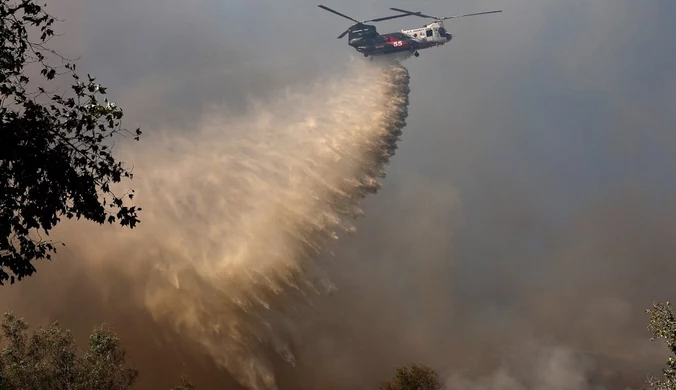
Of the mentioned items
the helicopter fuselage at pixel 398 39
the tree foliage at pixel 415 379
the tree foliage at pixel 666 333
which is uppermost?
the helicopter fuselage at pixel 398 39

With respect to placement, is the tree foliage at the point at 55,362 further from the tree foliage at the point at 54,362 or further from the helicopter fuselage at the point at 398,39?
the helicopter fuselage at the point at 398,39

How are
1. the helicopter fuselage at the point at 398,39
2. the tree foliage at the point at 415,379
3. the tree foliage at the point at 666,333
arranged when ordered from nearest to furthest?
the tree foliage at the point at 666,333
the tree foliage at the point at 415,379
the helicopter fuselage at the point at 398,39

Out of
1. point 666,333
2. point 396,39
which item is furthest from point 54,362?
point 396,39

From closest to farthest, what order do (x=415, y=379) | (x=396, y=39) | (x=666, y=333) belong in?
(x=666, y=333) < (x=415, y=379) < (x=396, y=39)

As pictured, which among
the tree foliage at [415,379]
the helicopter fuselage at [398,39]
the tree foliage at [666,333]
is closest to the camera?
the tree foliage at [666,333]

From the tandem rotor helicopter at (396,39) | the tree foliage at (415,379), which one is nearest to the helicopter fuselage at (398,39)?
the tandem rotor helicopter at (396,39)

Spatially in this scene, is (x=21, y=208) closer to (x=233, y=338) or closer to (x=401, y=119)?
(x=233, y=338)

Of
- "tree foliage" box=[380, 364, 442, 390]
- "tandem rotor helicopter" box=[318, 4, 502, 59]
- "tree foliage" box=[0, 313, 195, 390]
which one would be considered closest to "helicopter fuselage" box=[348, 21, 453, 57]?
"tandem rotor helicopter" box=[318, 4, 502, 59]

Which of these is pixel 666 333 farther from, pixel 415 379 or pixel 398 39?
pixel 398 39

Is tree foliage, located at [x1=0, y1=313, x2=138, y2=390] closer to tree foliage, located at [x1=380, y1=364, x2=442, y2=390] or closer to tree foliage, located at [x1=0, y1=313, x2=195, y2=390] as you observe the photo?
tree foliage, located at [x1=0, y1=313, x2=195, y2=390]

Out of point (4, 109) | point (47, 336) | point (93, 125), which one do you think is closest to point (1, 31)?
point (4, 109)

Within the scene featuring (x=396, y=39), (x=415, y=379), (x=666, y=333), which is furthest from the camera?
(x=396, y=39)
